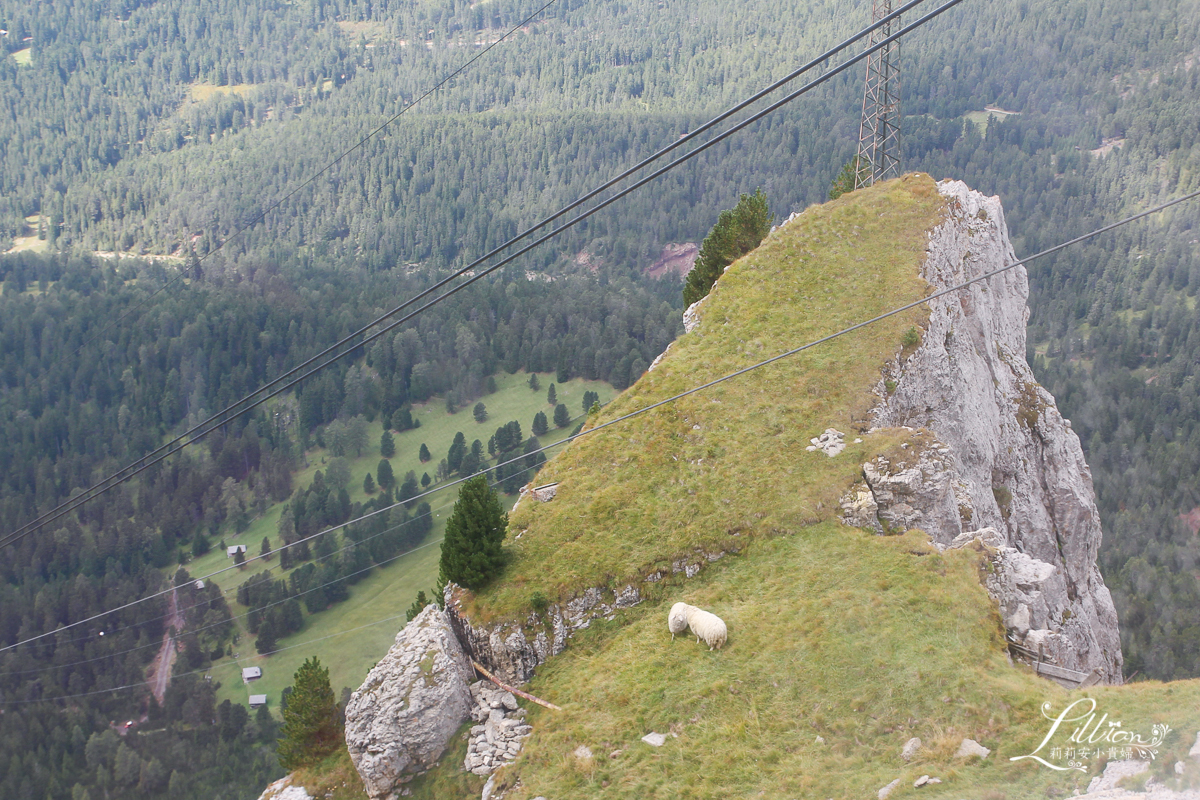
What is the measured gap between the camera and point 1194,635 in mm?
136000

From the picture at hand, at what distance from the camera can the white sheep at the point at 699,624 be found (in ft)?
95.7

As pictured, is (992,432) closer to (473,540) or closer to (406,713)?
(473,540)

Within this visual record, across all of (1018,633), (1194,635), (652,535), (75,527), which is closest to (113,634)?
(75,527)

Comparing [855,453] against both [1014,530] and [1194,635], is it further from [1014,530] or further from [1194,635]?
[1194,635]

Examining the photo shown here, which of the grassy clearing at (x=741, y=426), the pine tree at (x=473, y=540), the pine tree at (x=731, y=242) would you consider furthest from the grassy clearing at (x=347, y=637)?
the pine tree at (x=473, y=540)

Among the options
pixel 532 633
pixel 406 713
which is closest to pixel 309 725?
pixel 406 713

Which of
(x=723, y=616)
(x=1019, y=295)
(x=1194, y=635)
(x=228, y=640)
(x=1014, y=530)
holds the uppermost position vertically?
(x=1019, y=295)

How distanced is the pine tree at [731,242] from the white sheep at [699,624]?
28893 millimetres

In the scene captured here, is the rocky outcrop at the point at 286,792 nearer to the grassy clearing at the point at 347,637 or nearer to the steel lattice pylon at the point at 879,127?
the steel lattice pylon at the point at 879,127

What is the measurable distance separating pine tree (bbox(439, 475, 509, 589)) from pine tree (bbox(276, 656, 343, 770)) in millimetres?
6773

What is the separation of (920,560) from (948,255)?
987 inches

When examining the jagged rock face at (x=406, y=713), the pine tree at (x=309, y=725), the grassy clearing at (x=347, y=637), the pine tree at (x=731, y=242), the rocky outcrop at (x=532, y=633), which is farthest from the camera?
the grassy clearing at (x=347, y=637)

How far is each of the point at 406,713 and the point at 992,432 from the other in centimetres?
3373

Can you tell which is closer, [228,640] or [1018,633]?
[1018,633]
